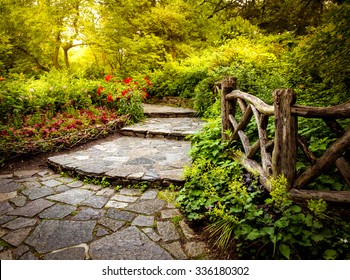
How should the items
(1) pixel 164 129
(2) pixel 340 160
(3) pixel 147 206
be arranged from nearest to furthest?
(2) pixel 340 160 → (3) pixel 147 206 → (1) pixel 164 129

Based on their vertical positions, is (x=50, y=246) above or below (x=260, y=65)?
below

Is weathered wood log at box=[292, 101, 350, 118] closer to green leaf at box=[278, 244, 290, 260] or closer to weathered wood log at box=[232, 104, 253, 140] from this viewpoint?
weathered wood log at box=[232, 104, 253, 140]

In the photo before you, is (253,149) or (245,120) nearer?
(253,149)

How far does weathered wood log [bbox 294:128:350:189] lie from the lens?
1.88m

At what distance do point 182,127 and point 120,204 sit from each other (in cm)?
370

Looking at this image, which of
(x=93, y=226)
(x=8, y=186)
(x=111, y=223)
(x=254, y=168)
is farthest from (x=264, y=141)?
(x=8, y=186)

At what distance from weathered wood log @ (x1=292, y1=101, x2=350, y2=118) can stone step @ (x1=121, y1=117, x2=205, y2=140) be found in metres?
3.76

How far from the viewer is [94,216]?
283 cm

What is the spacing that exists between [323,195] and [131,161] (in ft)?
10.4

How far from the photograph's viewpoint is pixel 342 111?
1831 millimetres

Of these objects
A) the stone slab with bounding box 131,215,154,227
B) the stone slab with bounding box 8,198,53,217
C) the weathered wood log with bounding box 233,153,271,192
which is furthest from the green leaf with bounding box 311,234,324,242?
the stone slab with bounding box 8,198,53,217

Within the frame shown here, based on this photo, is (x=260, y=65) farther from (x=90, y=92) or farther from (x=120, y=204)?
(x=120, y=204)

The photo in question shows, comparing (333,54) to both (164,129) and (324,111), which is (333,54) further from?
(164,129)

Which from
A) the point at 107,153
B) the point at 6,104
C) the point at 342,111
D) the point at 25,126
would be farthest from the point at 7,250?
the point at 6,104
